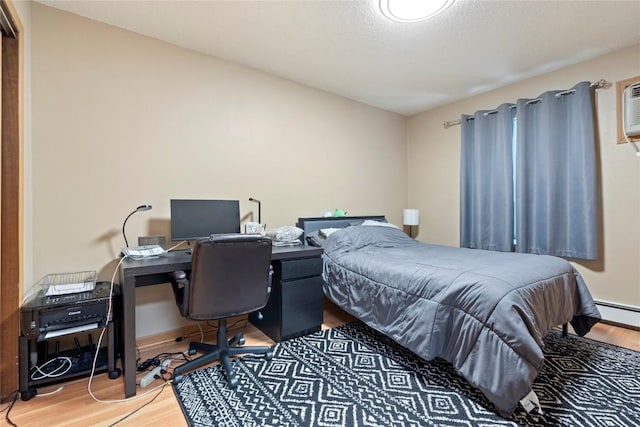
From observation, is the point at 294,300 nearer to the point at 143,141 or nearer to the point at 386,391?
the point at 386,391

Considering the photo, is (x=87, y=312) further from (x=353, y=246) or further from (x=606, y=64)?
(x=606, y=64)

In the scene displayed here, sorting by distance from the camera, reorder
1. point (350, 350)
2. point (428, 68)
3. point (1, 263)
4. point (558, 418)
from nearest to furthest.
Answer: point (558, 418) < point (1, 263) < point (350, 350) < point (428, 68)

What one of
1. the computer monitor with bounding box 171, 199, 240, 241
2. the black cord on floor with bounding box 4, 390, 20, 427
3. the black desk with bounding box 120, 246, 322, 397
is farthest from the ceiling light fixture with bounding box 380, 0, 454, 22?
the black cord on floor with bounding box 4, 390, 20, 427

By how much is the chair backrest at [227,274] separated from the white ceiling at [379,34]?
5.39 feet

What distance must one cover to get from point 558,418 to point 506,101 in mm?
3195

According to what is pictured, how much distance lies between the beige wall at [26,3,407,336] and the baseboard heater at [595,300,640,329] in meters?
2.95

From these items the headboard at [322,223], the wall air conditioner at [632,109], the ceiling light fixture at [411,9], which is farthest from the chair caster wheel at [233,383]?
the wall air conditioner at [632,109]

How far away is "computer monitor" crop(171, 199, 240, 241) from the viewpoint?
2.33 metres

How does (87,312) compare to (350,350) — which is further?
(350,350)

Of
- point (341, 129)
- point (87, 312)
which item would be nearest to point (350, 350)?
point (87, 312)

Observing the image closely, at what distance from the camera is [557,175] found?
3.00 meters

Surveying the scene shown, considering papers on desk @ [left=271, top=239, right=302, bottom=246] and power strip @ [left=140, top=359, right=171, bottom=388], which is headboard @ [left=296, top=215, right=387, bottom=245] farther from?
power strip @ [left=140, top=359, right=171, bottom=388]

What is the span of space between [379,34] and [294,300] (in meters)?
2.25

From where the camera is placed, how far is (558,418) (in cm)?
153
